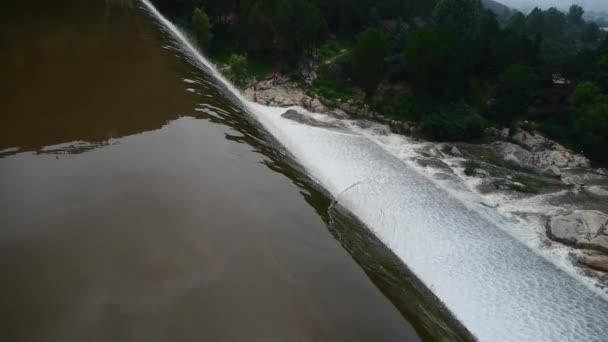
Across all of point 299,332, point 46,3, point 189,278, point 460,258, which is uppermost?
point 46,3

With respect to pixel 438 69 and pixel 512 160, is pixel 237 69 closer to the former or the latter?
pixel 438 69

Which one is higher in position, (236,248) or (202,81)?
(202,81)

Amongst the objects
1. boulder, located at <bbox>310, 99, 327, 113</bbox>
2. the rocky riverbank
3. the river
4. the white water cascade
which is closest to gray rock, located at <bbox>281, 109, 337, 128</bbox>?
the rocky riverbank

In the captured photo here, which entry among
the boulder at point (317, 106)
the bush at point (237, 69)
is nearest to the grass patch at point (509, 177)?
the boulder at point (317, 106)

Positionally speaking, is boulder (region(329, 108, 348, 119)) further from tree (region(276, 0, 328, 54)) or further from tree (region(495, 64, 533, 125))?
tree (region(495, 64, 533, 125))

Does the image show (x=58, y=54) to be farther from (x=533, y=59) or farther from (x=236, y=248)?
(x=533, y=59)

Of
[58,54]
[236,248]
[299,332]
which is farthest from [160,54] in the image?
[299,332]

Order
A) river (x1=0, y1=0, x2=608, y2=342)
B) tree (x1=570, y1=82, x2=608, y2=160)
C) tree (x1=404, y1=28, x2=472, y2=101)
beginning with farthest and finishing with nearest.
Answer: tree (x1=404, y1=28, x2=472, y2=101) → tree (x1=570, y1=82, x2=608, y2=160) → river (x1=0, y1=0, x2=608, y2=342)

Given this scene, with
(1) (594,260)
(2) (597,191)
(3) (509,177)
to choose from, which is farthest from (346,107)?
(1) (594,260)
